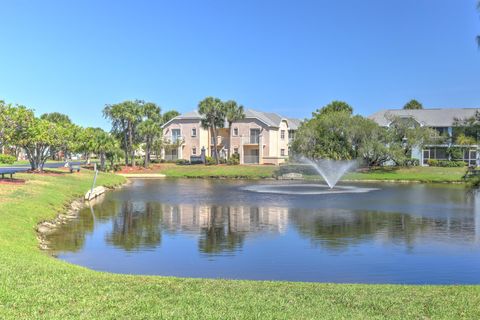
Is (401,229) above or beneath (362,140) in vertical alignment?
beneath

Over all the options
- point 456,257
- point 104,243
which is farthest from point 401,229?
point 104,243

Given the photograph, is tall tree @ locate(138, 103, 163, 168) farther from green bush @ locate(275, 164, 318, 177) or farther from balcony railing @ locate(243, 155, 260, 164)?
green bush @ locate(275, 164, 318, 177)

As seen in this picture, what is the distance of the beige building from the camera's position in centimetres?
8256

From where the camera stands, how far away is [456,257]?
18.2 meters

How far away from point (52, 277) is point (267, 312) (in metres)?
5.08

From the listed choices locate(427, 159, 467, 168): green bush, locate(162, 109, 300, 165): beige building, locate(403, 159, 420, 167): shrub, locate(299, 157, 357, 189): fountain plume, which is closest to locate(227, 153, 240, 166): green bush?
locate(162, 109, 300, 165): beige building

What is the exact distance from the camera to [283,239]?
21.8 metres

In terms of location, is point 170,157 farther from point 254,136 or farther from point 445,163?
point 445,163

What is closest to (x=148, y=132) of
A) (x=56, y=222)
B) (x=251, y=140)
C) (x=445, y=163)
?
(x=251, y=140)

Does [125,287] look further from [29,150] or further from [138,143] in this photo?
[138,143]

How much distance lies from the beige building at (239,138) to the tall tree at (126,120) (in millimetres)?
8594

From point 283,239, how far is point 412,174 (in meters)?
45.1

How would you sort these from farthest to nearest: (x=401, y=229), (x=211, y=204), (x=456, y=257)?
(x=211, y=204)
(x=401, y=229)
(x=456, y=257)

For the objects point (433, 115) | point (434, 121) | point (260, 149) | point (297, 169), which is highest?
point (433, 115)
